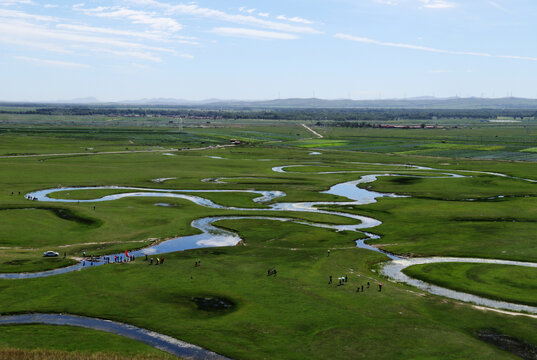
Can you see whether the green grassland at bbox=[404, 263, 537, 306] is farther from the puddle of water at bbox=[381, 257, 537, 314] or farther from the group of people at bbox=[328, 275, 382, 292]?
the group of people at bbox=[328, 275, 382, 292]

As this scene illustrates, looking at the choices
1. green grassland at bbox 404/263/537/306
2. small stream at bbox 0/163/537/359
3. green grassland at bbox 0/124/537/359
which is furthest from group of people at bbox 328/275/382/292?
green grassland at bbox 404/263/537/306

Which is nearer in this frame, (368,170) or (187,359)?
(187,359)

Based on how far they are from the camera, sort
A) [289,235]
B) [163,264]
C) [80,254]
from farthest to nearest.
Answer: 1. [289,235]
2. [80,254]
3. [163,264]

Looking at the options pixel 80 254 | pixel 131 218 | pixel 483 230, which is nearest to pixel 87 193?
pixel 131 218

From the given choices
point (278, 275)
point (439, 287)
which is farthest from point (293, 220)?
point (439, 287)

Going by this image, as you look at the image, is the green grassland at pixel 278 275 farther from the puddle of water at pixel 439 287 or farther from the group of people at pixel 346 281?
the puddle of water at pixel 439 287

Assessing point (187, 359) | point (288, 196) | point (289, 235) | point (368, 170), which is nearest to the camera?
point (187, 359)

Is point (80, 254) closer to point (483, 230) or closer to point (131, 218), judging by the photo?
point (131, 218)

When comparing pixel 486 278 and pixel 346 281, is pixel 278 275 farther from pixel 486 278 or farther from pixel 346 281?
pixel 486 278


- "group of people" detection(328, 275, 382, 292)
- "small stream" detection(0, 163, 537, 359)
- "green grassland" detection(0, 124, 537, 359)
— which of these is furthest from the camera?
"group of people" detection(328, 275, 382, 292)
